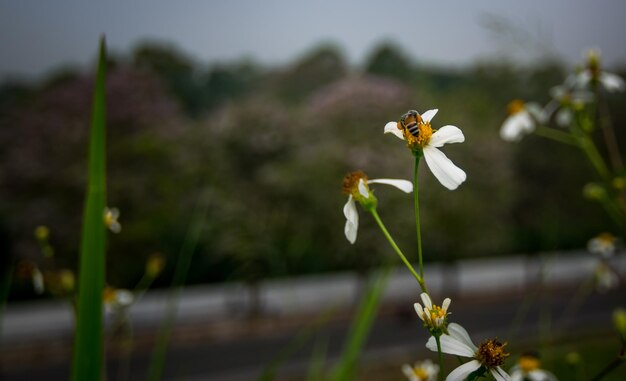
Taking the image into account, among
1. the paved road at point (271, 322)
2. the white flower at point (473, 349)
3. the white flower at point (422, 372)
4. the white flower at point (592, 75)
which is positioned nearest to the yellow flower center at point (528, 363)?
the white flower at point (422, 372)

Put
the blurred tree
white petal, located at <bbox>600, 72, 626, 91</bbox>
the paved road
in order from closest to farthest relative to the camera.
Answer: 1. white petal, located at <bbox>600, 72, 626, 91</bbox>
2. the paved road
3. the blurred tree

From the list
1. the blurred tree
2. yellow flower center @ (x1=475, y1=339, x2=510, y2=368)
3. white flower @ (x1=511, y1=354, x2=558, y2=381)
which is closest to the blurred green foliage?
the blurred tree

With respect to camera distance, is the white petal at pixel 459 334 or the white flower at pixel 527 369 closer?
the white petal at pixel 459 334

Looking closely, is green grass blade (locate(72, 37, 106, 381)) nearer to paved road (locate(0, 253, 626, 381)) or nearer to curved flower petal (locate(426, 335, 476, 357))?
curved flower petal (locate(426, 335, 476, 357))

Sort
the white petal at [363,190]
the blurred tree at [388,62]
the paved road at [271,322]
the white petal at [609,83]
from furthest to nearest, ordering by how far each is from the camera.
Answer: the blurred tree at [388,62] < the paved road at [271,322] < the white petal at [609,83] < the white petal at [363,190]

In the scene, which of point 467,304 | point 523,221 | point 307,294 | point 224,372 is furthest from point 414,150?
point 523,221

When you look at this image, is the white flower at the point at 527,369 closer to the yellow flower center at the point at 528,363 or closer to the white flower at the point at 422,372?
the yellow flower center at the point at 528,363

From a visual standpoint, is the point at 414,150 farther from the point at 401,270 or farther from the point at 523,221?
the point at 523,221
